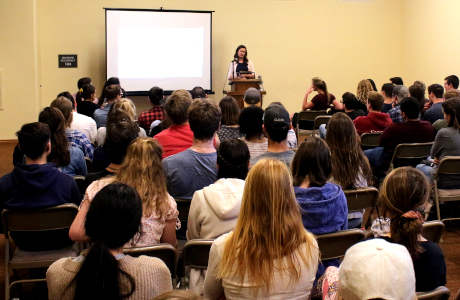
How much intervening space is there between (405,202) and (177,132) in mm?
2264

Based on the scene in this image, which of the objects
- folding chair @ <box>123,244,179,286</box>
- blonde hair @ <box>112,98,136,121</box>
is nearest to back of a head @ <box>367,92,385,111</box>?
Answer: blonde hair @ <box>112,98,136,121</box>

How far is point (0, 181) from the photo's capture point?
3.00m

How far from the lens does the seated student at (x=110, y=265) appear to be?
1677 mm

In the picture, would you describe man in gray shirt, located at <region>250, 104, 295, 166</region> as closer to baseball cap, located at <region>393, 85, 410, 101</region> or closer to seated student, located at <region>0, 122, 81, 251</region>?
seated student, located at <region>0, 122, 81, 251</region>

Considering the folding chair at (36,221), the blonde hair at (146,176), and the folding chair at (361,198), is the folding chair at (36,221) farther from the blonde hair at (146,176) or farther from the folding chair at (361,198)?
the folding chair at (361,198)

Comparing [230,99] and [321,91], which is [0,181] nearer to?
[230,99]

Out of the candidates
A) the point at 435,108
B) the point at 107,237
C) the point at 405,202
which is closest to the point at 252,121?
the point at 405,202

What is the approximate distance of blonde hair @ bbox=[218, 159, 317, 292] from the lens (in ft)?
6.39

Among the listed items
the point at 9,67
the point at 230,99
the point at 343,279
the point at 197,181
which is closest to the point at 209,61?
the point at 9,67

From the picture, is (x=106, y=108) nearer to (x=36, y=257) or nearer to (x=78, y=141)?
(x=78, y=141)

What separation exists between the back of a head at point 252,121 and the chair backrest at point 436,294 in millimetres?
2272

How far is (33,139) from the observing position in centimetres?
308

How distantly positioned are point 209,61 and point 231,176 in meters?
7.88

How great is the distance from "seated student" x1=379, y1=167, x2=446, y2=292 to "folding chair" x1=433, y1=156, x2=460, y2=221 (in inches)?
94.9
